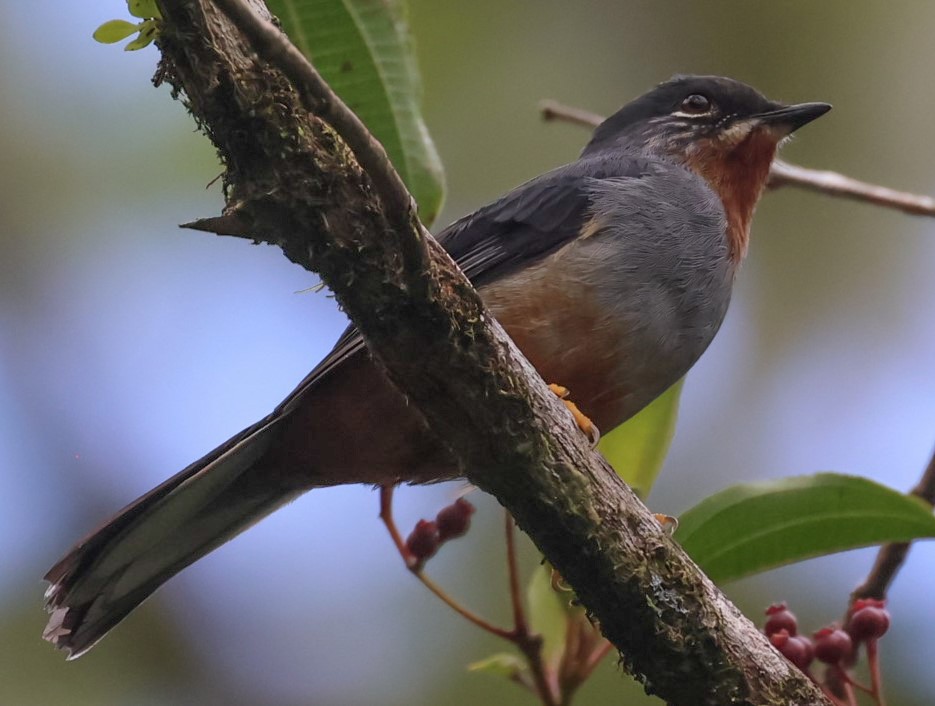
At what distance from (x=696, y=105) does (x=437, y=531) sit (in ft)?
8.40

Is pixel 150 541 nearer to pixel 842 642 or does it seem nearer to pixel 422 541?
pixel 422 541

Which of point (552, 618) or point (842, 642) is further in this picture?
point (552, 618)

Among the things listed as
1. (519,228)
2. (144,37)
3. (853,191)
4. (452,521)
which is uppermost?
(144,37)

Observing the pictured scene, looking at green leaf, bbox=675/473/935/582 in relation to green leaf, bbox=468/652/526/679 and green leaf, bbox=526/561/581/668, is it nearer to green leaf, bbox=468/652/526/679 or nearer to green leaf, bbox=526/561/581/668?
green leaf, bbox=526/561/581/668

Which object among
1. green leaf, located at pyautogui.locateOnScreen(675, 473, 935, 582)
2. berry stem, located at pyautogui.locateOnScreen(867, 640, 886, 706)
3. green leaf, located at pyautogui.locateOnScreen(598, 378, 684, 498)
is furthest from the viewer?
green leaf, located at pyautogui.locateOnScreen(598, 378, 684, 498)

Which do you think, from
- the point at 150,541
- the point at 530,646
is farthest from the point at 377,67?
the point at 150,541

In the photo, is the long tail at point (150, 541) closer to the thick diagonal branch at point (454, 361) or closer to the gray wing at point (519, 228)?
the gray wing at point (519, 228)

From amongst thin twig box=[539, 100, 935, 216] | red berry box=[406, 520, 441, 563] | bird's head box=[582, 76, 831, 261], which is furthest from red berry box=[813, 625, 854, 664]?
bird's head box=[582, 76, 831, 261]

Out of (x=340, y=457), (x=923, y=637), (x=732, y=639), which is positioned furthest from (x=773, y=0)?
(x=732, y=639)

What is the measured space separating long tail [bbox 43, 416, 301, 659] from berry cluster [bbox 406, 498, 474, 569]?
744 millimetres

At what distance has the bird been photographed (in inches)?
161

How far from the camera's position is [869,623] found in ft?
11.8

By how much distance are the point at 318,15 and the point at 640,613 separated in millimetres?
1854

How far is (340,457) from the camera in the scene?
4266 millimetres
